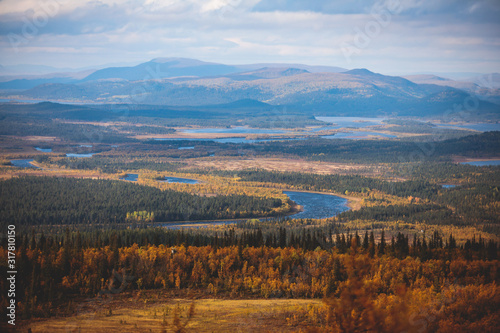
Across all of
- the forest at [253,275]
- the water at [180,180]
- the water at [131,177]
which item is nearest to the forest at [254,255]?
the forest at [253,275]

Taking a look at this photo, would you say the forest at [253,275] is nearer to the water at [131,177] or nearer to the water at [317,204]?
the water at [317,204]

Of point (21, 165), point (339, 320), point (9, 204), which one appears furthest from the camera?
point (21, 165)

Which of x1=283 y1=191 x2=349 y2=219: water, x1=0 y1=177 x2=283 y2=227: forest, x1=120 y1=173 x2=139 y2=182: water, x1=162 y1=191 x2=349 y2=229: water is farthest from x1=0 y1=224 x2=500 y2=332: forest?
x1=120 y1=173 x2=139 y2=182: water

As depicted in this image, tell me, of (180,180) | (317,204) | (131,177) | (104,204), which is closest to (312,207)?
(317,204)

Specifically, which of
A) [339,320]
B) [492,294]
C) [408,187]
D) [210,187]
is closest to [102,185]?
[210,187]

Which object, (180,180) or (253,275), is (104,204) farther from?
(253,275)

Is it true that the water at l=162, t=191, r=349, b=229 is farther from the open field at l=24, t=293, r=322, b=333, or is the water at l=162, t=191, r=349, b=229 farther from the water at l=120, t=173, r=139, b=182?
the open field at l=24, t=293, r=322, b=333

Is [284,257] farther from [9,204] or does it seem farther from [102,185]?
[102,185]

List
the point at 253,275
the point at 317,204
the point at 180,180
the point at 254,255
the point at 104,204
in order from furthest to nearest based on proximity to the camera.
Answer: the point at 180,180 < the point at 317,204 < the point at 104,204 < the point at 254,255 < the point at 253,275
